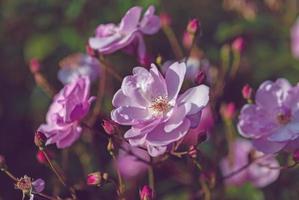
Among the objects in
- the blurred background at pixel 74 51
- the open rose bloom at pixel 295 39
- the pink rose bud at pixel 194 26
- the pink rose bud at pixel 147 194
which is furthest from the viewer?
the open rose bloom at pixel 295 39

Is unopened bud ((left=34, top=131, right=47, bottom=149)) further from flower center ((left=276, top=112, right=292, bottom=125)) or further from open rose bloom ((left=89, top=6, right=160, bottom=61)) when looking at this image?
flower center ((left=276, top=112, right=292, bottom=125))

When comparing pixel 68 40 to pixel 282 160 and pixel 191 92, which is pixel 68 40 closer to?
pixel 282 160

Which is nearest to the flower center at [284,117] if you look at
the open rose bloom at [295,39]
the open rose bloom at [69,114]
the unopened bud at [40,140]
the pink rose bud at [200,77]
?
the pink rose bud at [200,77]

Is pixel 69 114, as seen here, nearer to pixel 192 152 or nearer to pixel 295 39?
pixel 192 152

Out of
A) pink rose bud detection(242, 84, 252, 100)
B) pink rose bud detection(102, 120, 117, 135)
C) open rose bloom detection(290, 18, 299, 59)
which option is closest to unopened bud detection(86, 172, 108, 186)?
pink rose bud detection(102, 120, 117, 135)

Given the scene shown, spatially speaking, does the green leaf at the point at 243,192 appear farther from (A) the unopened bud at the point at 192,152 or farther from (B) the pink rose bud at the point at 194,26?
(A) the unopened bud at the point at 192,152

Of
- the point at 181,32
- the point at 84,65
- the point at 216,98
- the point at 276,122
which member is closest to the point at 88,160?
the point at 84,65

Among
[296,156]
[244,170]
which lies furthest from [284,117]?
[244,170]
